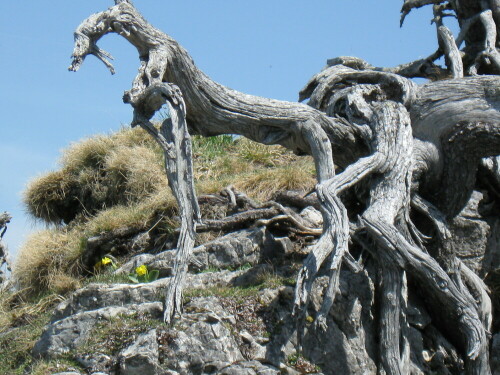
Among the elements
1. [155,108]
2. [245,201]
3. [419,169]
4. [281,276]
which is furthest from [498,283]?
[155,108]

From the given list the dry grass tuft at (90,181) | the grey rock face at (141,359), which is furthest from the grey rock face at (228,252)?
the dry grass tuft at (90,181)

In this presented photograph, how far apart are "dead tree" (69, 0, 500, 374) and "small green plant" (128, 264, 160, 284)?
6.02 feet

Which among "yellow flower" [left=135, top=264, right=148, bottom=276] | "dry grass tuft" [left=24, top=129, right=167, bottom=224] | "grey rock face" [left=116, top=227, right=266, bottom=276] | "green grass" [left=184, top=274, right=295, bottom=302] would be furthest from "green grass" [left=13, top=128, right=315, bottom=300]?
"green grass" [left=184, top=274, right=295, bottom=302]

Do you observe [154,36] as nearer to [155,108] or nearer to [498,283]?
[155,108]

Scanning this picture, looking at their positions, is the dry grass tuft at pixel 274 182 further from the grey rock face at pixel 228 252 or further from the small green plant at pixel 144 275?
the small green plant at pixel 144 275

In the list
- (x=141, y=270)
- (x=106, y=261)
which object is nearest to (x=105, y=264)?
(x=106, y=261)

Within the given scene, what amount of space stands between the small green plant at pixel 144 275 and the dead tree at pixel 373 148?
1836mm

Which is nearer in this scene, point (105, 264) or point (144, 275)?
point (144, 275)

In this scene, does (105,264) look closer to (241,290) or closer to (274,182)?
(274,182)

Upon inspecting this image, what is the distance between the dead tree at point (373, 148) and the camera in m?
9.20

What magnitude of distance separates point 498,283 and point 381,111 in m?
2.54

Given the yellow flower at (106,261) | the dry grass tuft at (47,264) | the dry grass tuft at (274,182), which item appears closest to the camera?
the yellow flower at (106,261)

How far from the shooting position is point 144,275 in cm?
1130

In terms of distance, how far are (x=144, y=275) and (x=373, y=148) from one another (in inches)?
120
